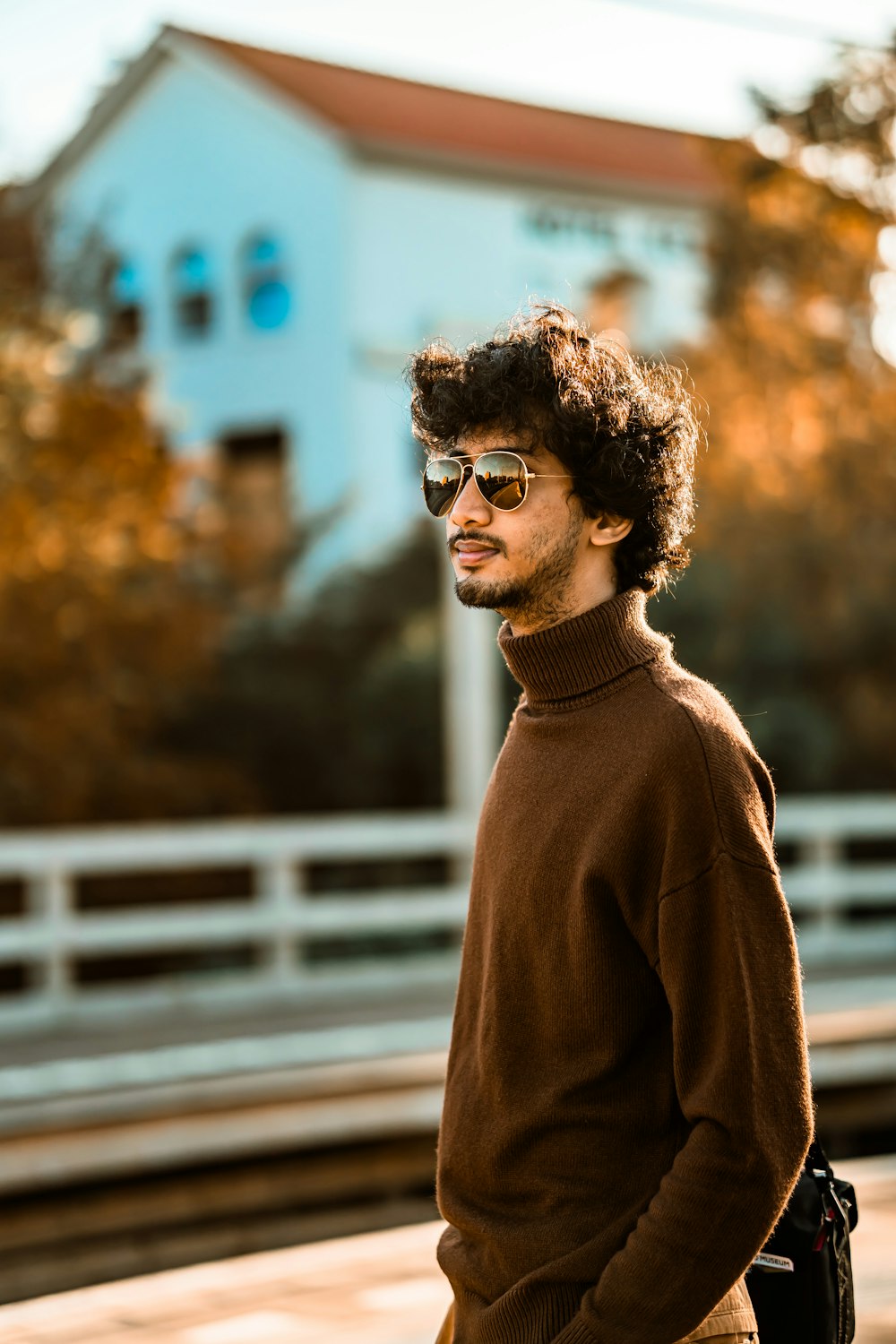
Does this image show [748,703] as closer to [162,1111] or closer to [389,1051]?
[389,1051]

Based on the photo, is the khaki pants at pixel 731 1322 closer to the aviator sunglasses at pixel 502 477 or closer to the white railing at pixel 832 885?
the aviator sunglasses at pixel 502 477

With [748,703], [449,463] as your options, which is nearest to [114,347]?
[748,703]

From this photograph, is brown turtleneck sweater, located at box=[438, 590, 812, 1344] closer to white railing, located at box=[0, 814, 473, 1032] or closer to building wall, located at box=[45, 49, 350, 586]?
white railing, located at box=[0, 814, 473, 1032]

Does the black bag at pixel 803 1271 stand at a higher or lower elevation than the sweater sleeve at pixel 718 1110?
lower

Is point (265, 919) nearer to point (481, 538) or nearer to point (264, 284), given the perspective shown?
point (481, 538)

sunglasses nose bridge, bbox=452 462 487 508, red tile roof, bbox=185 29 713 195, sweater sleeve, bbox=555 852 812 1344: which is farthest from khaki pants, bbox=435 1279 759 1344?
red tile roof, bbox=185 29 713 195

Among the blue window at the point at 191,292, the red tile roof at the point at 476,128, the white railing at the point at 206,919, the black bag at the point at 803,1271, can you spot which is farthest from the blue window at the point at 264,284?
the black bag at the point at 803,1271

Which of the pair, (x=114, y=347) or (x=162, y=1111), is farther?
(x=114, y=347)

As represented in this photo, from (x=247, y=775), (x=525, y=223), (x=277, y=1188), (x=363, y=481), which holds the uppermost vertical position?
(x=525, y=223)

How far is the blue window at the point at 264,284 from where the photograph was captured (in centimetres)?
2464

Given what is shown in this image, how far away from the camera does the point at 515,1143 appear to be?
2.13 meters

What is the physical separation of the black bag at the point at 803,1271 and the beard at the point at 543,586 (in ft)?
2.31

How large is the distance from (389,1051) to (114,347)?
9102 millimetres

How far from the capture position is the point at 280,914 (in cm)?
1162
